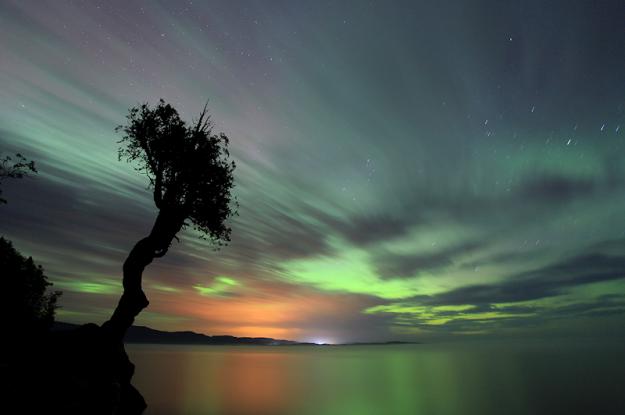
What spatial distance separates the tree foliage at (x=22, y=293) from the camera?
19.6 metres

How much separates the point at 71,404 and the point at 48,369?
2.35m

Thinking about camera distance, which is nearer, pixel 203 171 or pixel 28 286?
pixel 203 171

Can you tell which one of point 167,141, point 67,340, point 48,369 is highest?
point 167,141

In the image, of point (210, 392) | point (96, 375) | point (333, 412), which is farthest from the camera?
point (210, 392)

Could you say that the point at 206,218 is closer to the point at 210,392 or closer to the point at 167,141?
the point at 167,141

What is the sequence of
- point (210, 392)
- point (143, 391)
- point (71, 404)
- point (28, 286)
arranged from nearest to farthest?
point (71, 404), point (28, 286), point (143, 391), point (210, 392)

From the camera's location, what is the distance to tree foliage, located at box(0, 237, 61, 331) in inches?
771

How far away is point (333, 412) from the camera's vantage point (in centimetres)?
4447

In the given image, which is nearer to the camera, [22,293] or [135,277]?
[135,277]

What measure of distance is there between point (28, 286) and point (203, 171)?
22724 millimetres

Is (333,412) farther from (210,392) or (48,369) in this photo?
(48,369)

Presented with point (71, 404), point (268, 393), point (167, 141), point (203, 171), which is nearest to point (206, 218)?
point (203, 171)

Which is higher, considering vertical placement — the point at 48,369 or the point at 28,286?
the point at 28,286

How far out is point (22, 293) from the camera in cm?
2850
